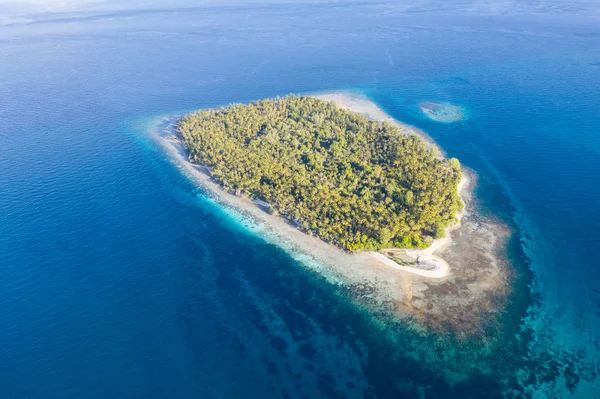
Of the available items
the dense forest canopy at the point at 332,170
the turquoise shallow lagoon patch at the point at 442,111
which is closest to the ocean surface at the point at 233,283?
the turquoise shallow lagoon patch at the point at 442,111

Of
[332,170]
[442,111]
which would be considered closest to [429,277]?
[332,170]

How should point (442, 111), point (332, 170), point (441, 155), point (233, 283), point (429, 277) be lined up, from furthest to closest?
point (442, 111) < point (441, 155) < point (332, 170) < point (233, 283) < point (429, 277)

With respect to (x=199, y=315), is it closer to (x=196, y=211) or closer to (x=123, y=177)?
(x=196, y=211)

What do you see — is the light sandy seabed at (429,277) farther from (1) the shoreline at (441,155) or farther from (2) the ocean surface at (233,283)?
(2) the ocean surface at (233,283)

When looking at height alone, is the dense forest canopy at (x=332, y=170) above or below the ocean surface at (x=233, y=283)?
above

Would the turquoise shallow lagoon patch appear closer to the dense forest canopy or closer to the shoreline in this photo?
the shoreline

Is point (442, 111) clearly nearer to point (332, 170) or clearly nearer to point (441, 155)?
point (441, 155)
